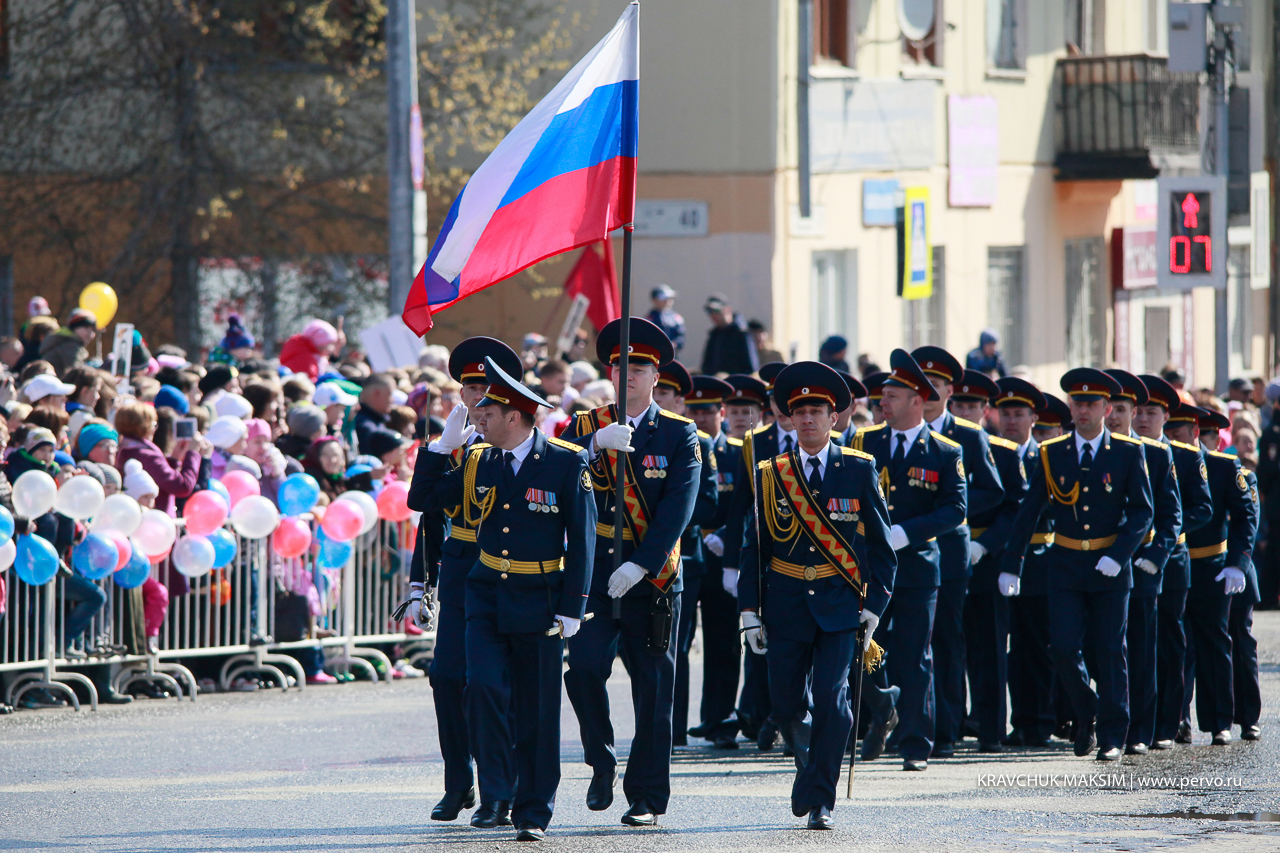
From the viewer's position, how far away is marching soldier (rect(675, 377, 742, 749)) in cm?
1123

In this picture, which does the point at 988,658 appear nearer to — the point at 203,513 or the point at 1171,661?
the point at 1171,661

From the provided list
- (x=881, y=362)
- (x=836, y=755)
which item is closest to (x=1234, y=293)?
(x=881, y=362)

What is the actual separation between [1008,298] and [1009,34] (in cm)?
343

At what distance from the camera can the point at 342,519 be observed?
13.2 m

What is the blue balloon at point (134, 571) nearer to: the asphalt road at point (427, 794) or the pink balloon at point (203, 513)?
the pink balloon at point (203, 513)

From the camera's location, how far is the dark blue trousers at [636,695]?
8.55m

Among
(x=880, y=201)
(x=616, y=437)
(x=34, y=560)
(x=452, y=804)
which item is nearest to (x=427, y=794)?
(x=452, y=804)

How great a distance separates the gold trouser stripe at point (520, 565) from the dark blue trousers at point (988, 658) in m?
3.66

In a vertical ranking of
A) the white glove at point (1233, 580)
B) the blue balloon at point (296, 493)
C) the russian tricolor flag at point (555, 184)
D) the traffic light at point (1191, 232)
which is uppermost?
the traffic light at point (1191, 232)

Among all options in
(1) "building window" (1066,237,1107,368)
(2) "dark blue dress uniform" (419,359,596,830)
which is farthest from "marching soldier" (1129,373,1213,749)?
(1) "building window" (1066,237,1107,368)

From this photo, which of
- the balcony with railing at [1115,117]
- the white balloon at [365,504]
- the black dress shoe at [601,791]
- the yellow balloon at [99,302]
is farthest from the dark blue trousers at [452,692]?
the balcony with railing at [1115,117]

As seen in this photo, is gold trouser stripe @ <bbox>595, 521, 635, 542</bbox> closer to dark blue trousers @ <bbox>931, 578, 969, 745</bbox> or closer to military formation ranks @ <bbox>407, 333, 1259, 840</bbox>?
military formation ranks @ <bbox>407, 333, 1259, 840</bbox>

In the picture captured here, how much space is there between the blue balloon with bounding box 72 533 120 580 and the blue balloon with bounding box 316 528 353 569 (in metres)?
1.75

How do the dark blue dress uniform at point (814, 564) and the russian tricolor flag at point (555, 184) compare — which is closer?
the dark blue dress uniform at point (814, 564)
